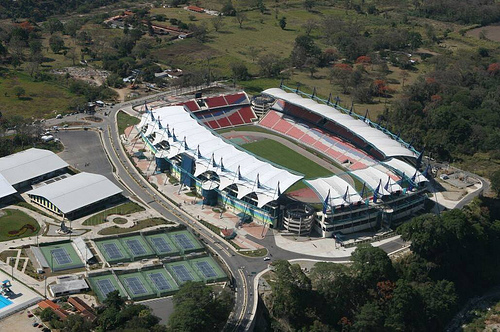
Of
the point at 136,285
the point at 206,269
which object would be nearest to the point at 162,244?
the point at 206,269

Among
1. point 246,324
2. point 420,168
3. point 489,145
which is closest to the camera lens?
point 246,324

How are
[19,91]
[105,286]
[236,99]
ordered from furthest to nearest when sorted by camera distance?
[19,91], [236,99], [105,286]

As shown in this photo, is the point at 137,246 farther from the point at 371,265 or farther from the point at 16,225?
the point at 371,265

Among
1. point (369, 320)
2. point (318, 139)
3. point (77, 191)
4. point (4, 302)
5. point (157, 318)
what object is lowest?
point (369, 320)

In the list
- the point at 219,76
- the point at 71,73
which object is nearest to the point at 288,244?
the point at 219,76

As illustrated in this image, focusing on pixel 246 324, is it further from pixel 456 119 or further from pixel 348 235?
pixel 456 119

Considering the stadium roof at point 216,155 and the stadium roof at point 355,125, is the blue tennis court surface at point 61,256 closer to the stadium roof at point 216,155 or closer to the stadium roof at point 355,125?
the stadium roof at point 216,155

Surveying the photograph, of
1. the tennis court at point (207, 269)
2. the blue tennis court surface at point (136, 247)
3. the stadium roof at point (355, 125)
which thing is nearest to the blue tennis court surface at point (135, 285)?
the blue tennis court surface at point (136, 247)
